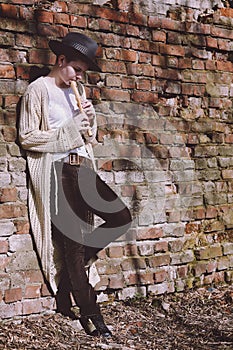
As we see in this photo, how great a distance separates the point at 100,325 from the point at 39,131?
130 centimetres

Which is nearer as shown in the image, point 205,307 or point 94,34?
point 94,34

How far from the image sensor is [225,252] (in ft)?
16.9

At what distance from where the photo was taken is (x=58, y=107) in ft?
13.4

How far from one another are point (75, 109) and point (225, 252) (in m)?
1.86

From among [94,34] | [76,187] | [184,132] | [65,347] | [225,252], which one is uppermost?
[94,34]

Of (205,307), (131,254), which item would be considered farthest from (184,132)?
(205,307)

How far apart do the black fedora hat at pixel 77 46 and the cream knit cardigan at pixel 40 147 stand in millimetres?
236

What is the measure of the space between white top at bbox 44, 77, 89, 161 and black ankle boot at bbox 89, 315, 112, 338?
1.05 meters

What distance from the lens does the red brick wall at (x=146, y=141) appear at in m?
4.02

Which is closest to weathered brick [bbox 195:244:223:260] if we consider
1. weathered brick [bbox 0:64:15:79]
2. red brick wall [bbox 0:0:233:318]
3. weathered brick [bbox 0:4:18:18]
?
red brick wall [bbox 0:0:233:318]

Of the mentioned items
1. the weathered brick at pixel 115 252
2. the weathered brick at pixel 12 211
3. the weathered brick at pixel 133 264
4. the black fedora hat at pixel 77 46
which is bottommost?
the weathered brick at pixel 133 264

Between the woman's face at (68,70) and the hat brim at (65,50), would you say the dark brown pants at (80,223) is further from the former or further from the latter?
the hat brim at (65,50)

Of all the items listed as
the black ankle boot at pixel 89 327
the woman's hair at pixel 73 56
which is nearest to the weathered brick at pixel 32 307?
the black ankle boot at pixel 89 327

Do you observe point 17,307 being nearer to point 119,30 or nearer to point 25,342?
point 25,342
